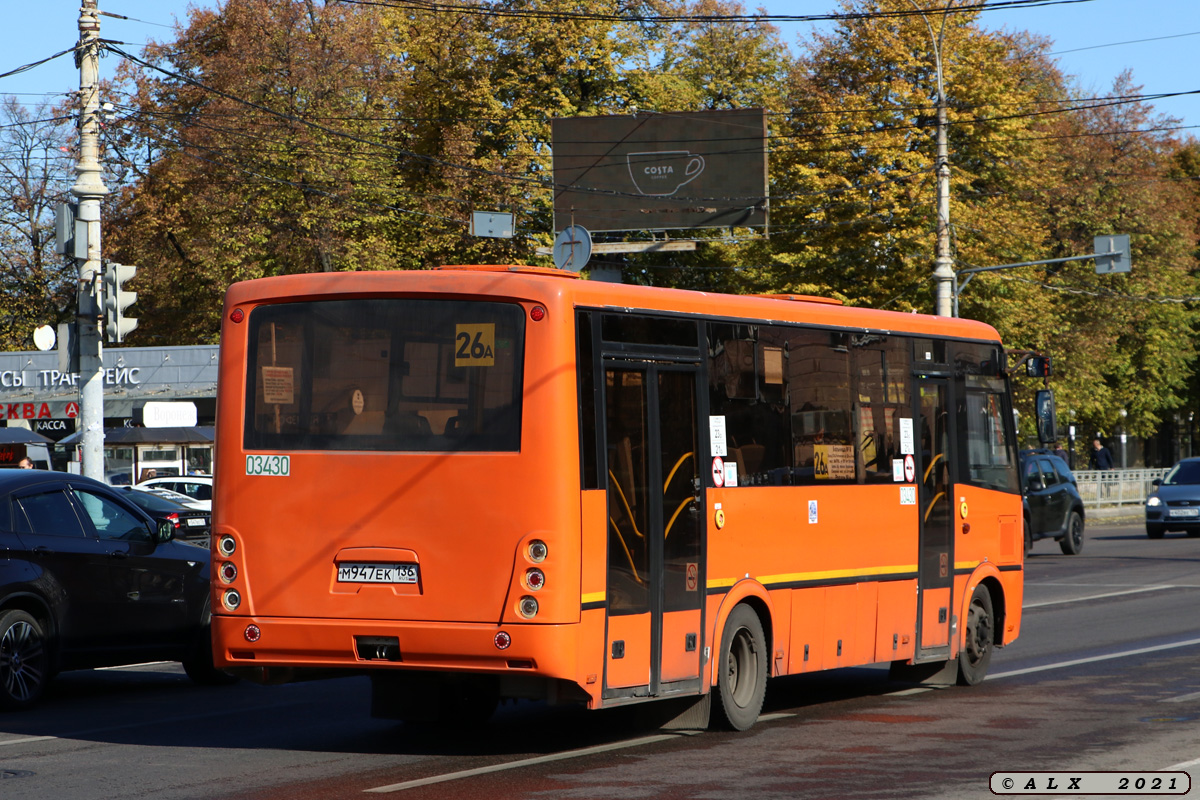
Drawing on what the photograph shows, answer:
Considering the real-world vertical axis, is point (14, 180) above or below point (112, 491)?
above

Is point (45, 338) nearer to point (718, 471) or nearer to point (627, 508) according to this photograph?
point (718, 471)

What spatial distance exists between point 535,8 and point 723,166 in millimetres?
11403

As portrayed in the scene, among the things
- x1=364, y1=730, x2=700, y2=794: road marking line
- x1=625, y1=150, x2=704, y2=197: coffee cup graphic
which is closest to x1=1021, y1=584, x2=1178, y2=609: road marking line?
x1=364, y1=730, x2=700, y2=794: road marking line

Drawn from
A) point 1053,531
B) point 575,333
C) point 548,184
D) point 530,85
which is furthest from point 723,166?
point 575,333

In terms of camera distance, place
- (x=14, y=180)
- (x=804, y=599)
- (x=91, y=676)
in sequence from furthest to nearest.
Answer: (x=14, y=180) → (x=91, y=676) → (x=804, y=599)

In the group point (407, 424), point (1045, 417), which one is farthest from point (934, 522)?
point (407, 424)

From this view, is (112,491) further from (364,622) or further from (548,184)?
(548,184)

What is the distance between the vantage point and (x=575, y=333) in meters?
9.26

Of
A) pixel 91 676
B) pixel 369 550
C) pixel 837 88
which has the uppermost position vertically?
pixel 837 88

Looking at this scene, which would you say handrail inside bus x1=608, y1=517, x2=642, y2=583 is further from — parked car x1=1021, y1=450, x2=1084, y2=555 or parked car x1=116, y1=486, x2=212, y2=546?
parked car x1=1021, y1=450, x2=1084, y2=555

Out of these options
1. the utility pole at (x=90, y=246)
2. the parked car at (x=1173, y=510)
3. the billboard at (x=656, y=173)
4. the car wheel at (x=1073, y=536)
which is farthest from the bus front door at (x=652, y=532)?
the billboard at (x=656, y=173)

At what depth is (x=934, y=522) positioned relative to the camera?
12.9 m

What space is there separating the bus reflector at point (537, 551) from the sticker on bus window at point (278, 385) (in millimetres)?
1774

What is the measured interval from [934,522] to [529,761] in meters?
4.81
